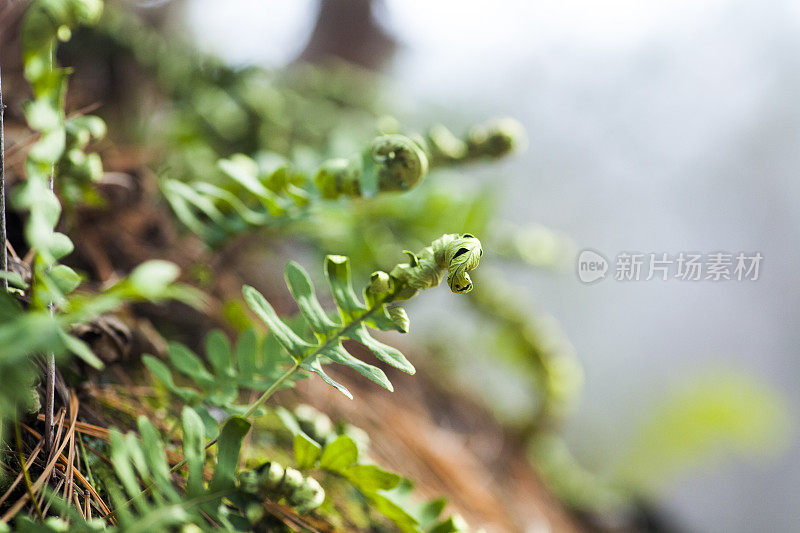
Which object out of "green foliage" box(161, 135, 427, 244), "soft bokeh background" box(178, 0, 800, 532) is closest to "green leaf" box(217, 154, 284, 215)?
"green foliage" box(161, 135, 427, 244)

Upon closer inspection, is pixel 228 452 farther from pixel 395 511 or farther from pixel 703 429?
pixel 703 429

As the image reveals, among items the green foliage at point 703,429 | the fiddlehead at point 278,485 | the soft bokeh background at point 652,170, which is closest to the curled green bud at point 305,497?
the fiddlehead at point 278,485

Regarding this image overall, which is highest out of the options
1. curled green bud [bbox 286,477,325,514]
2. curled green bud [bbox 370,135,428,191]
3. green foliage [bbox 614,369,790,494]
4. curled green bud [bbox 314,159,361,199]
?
curled green bud [bbox 370,135,428,191]

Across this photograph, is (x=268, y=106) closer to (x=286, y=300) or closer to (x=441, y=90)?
(x=286, y=300)

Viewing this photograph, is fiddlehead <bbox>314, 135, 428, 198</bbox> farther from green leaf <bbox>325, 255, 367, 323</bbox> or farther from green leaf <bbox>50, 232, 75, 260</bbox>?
green leaf <bbox>50, 232, 75, 260</bbox>

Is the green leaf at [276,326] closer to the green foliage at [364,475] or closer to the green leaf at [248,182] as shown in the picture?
the green foliage at [364,475]

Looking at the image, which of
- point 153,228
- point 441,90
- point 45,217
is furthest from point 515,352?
point 441,90
